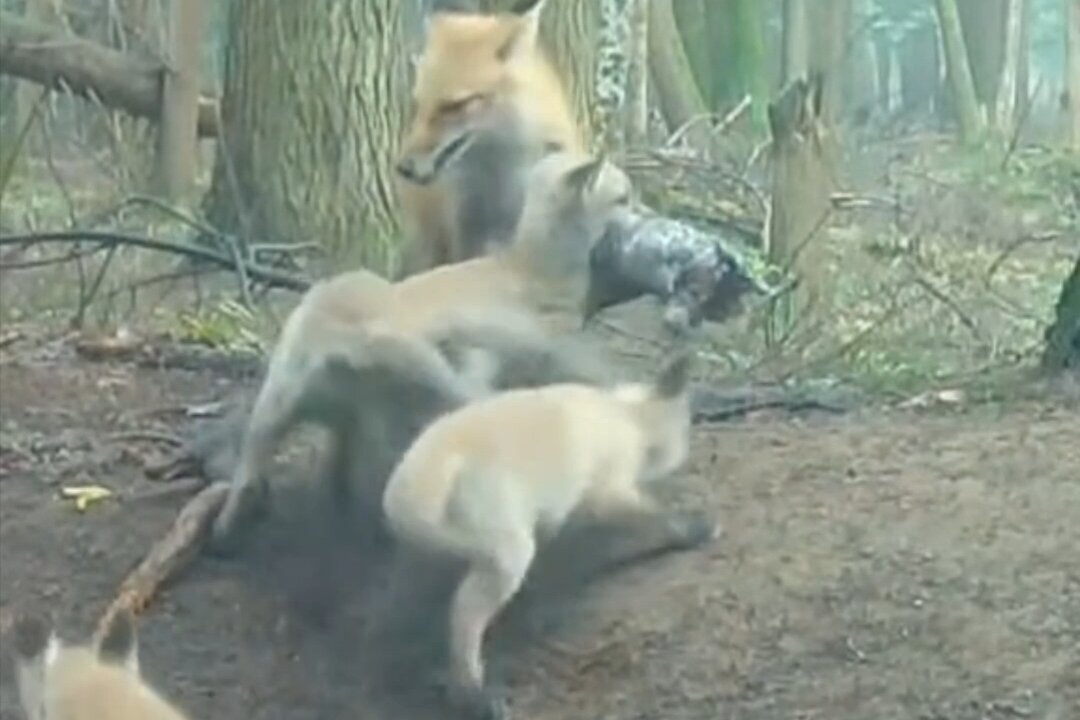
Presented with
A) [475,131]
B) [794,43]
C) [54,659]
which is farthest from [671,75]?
[54,659]

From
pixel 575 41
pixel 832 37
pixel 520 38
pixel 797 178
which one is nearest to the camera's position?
pixel 520 38

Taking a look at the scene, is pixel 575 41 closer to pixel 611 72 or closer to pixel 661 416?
pixel 611 72

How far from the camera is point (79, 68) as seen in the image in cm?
685

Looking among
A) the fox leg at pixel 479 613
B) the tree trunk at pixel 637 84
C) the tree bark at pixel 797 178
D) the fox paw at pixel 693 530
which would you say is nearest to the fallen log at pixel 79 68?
the tree trunk at pixel 637 84

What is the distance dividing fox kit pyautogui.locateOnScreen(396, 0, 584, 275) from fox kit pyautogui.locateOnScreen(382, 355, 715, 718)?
671mm

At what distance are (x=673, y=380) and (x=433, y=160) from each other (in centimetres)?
79

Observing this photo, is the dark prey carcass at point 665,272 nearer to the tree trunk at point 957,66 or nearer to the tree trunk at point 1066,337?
the tree trunk at point 1066,337

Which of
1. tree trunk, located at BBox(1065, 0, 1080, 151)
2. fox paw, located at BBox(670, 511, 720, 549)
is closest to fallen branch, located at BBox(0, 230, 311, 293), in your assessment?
fox paw, located at BBox(670, 511, 720, 549)

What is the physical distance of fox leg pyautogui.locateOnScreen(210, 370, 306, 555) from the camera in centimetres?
347

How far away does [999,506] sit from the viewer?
11.6 ft

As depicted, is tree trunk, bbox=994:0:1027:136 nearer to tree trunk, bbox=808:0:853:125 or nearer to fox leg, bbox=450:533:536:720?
tree trunk, bbox=808:0:853:125

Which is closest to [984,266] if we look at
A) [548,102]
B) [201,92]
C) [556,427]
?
[548,102]

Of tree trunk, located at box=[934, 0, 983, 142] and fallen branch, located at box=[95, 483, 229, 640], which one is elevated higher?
fallen branch, located at box=[95, 483, 229, 640]

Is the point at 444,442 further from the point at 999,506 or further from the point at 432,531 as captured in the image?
the point at 999,506
